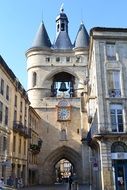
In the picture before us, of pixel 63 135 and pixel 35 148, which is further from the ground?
pixel 63 135

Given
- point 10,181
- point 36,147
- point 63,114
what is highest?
point 63,114

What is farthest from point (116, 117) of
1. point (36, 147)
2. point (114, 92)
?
point (36, 147)

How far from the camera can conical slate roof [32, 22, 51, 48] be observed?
165 feet

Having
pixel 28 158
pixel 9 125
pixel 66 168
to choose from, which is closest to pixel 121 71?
pixel 9 125

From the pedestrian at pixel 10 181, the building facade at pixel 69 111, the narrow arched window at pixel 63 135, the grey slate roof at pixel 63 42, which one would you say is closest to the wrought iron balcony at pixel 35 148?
the building facade at pixel 69 111

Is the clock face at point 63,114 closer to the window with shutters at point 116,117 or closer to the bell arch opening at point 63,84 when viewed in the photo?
the bell arch opening at point 63,84

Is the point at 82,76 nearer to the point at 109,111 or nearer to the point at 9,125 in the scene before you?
the point at 9,125

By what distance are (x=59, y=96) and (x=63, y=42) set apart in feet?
33.7

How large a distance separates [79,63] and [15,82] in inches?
724

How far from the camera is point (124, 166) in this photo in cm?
2272

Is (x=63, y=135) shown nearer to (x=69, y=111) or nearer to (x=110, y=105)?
(x=69, y=111)

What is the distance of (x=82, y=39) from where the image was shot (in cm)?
5209

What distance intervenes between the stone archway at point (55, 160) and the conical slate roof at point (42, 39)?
16722 mm

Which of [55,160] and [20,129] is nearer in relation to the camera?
[20,129]
